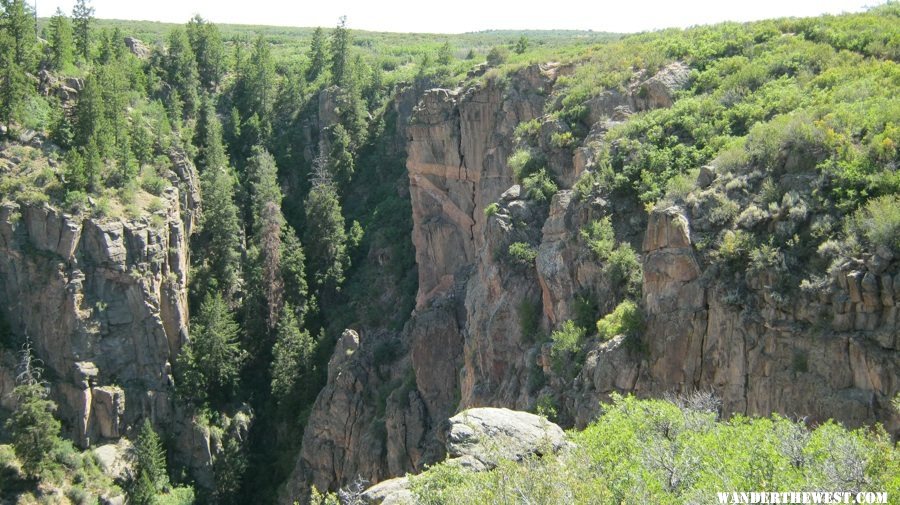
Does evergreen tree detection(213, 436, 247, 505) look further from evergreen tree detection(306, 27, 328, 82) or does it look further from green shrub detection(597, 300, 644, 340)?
evergreen tree detection(306, 27, 328, 82)

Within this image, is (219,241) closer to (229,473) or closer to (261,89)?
(229,473)

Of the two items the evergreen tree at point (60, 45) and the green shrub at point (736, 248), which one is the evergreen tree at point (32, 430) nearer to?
the evergreen tree at point (60, 45)

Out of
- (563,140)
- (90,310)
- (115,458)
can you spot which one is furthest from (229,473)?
(563,140)

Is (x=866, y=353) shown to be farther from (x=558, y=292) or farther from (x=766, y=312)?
(x=558, y=292)

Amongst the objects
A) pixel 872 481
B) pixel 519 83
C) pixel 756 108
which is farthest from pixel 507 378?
pixel 519 83

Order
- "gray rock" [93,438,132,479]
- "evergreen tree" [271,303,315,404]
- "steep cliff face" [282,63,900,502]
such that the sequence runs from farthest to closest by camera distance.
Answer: "evergreen tree" [271,303,315,404]
"gray rock" [93,438,132,479]
"steep cliff face" [282,63,900,502]

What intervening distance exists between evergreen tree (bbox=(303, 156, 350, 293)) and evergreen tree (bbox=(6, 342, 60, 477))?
19.9 metres

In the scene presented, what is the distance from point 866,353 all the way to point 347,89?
6158cm

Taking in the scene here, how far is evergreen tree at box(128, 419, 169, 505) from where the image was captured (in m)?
51.9

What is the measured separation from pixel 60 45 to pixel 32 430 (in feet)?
100

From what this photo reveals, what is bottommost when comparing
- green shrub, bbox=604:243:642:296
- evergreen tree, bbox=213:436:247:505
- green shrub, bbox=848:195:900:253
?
evergreen tree, bbox=213:436:247:505

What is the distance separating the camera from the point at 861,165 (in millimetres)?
23781

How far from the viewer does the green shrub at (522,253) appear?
34359mm

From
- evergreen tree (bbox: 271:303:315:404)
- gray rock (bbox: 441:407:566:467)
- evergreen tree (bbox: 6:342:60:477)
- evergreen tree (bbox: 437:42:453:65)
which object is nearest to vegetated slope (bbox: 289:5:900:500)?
gray rock (bbox: 441:407:566:467)
